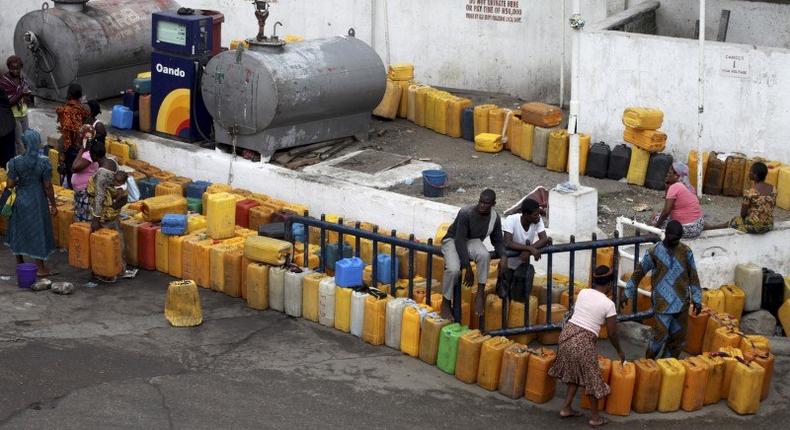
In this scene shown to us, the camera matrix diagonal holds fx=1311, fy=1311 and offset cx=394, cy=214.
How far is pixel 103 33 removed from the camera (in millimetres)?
18812

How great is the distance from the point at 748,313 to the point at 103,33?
10.1 meters

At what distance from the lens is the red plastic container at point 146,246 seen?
14.6 meters

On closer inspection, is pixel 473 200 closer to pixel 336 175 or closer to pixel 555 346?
pixel 336 175

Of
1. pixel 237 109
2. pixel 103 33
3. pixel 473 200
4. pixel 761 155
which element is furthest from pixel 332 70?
pixel 761 155

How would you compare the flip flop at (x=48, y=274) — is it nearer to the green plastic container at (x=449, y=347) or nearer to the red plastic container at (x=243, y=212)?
the red plastic container at (x=243, y=212)

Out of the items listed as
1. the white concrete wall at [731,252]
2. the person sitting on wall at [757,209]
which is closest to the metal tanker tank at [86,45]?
the white concrete wall at [731,252]

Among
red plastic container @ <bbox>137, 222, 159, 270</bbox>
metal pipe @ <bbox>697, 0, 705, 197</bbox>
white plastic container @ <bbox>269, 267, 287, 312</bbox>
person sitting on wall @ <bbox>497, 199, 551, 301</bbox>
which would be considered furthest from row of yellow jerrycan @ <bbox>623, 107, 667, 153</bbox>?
red plastic container @ <bbox>137, 222, 159, 270</bbox>

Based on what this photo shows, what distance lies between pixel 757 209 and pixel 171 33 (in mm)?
7947

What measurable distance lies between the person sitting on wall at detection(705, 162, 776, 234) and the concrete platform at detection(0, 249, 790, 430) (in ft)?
6.18

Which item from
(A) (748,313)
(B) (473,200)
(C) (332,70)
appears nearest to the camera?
(A) (748,313)

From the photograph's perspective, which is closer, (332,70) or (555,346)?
(555,346)

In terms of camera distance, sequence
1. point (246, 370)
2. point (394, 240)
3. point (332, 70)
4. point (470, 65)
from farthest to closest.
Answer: point (470, 65), point (332, 70), point (394, 240), point (246, 370)

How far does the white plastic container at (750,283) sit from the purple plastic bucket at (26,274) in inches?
294

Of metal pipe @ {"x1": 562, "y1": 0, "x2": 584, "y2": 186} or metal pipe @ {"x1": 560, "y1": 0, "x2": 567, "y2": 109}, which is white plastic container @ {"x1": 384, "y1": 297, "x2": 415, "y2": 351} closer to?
metal pipe @ {"x1": 562, "y1": 0, "x2": 584, "y2": 186}
